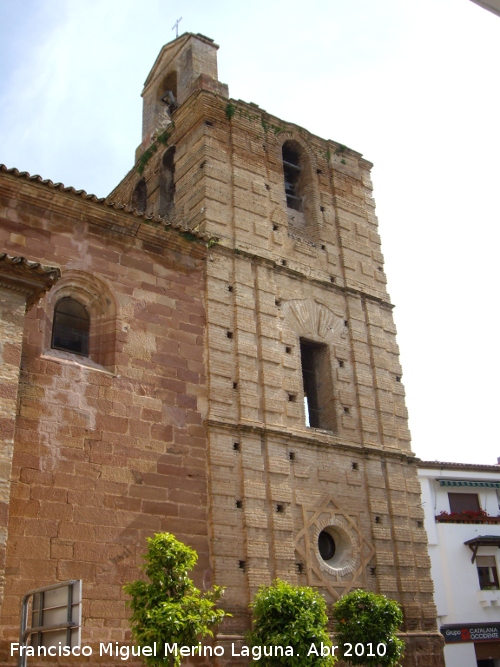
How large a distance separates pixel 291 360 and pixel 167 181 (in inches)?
210

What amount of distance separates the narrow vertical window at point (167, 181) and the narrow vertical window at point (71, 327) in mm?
5018

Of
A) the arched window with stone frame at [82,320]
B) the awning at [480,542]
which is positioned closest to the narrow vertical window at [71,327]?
the arched window with stone frame at [82,320]

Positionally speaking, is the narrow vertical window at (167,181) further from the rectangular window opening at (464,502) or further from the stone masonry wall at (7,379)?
the rectangular window opening at (464,502)

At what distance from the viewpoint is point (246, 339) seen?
40.4 feet

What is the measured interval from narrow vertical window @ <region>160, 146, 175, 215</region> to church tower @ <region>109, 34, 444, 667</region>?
4 cm

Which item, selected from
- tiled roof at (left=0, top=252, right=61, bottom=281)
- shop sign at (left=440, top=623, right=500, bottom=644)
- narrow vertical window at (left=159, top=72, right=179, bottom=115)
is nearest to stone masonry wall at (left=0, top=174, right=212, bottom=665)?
tiled roof at (left=0, top=252, right=61, bottom=281)

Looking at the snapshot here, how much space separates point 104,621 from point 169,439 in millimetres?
2580

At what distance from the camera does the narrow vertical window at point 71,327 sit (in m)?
10.7

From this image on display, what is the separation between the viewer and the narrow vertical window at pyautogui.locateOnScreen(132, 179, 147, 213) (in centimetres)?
1653

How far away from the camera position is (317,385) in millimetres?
13406

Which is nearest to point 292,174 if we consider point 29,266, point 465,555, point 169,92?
point 169,92

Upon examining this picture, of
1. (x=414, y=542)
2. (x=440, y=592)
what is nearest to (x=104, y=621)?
(x=414, y=542)

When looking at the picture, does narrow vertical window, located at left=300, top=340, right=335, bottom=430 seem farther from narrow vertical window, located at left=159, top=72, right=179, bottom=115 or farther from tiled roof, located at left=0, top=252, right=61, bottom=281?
narrow vertical window, located at left=159, top=72, right=179, bottom=115

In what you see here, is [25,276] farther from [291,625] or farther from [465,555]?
[465,555]
